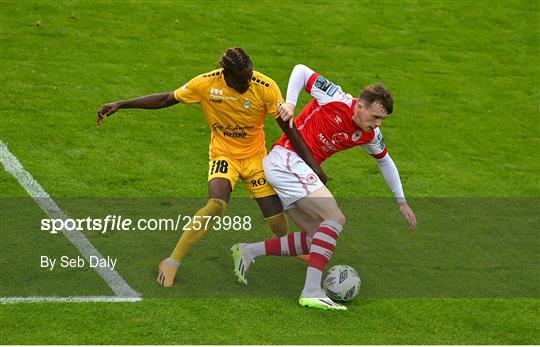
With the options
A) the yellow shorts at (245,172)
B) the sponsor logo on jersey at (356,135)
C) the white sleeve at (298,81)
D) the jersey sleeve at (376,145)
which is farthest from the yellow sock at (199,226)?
the jersey sleeve at (376,145)

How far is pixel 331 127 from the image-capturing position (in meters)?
8.99

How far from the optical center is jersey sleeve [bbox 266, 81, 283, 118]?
28.9 feet

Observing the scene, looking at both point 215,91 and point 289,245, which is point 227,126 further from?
point 289,245

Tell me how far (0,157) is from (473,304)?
255 inches

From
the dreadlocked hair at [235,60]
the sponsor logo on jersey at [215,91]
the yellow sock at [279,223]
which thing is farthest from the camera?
the yellow sock at [279,223]

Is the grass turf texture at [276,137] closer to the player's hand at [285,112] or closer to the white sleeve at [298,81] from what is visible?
the player's hand at [285,112]

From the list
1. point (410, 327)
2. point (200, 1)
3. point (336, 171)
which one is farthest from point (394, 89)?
point (410, 327)

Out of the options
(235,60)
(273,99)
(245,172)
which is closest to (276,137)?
(245,172)

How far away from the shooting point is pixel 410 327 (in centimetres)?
822

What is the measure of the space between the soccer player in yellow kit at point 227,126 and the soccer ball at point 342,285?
0.94 meters

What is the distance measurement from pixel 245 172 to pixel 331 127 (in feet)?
3.16

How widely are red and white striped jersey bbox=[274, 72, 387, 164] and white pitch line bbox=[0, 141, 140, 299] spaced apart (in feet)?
6.92

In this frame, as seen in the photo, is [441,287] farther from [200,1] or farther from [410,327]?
[200,1]

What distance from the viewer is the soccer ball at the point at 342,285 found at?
860 centimetres
